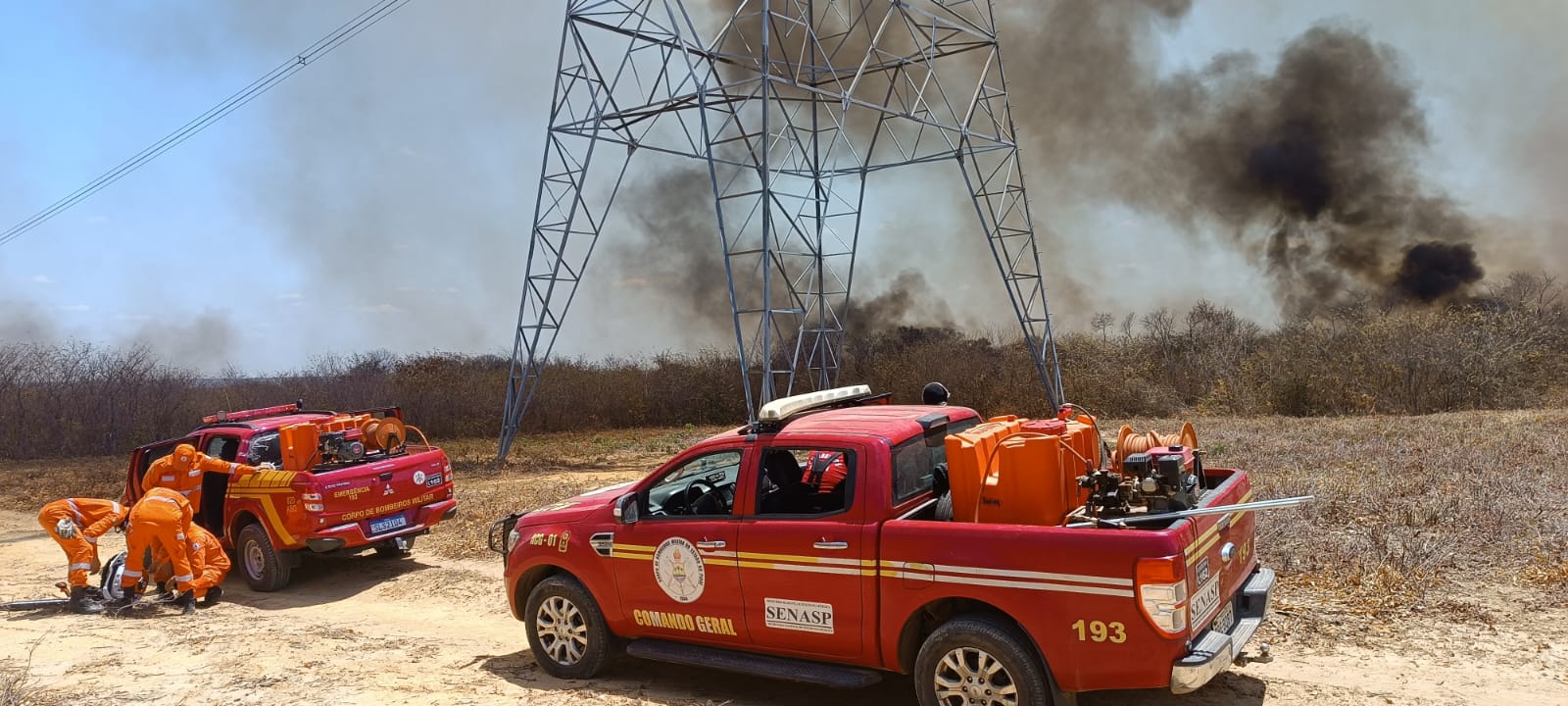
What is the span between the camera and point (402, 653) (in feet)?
24.3

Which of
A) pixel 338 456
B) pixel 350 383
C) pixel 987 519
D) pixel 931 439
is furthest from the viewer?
pixel 350 383

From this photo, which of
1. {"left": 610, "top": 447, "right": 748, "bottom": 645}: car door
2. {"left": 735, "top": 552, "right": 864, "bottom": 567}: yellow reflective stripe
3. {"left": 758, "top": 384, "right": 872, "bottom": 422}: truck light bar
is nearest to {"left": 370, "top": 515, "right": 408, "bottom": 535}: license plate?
{"left": 610, "top": 447, "right": 748, "bottom": 645}: car door

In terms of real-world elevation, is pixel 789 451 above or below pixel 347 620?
above

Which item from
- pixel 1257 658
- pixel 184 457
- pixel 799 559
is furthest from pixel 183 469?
pixel 1257 658

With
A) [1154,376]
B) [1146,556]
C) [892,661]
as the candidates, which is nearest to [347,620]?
[892,661]

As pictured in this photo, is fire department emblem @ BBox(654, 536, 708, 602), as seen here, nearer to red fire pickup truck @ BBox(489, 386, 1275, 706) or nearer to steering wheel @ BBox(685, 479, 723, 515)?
red fire pickup truck @ BBox(489, 386, 1275, 706)

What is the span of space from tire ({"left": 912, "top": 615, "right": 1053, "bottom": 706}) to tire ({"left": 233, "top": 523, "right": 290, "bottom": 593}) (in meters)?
7.29

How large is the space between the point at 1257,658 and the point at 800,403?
122 inches

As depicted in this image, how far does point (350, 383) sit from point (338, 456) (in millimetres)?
21309

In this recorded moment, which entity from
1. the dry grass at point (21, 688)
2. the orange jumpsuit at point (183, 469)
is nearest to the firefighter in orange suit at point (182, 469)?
the orange jumpsuit at point (183, 469)

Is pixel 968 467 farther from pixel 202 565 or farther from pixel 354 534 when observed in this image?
pixel 202 565

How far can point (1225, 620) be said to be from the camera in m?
5.24

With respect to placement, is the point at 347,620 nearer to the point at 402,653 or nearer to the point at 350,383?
the point at 402,653

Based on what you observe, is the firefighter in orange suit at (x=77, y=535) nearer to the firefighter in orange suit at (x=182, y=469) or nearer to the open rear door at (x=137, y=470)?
the firefighter in orange suit at (x=182, y=469)
